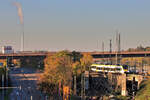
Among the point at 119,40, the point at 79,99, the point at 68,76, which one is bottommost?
the point at 79,99

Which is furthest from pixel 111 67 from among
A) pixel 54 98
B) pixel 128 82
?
pixel 54 98

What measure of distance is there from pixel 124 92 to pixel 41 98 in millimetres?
13091

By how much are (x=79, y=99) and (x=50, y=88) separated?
185 inches

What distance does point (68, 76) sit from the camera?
39.7 metres

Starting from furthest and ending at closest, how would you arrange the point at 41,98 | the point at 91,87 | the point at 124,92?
the point at 91,87, the point at 124,92, the point at 41,98

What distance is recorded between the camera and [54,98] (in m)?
35.3

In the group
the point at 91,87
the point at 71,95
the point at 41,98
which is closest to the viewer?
the point at 41,98

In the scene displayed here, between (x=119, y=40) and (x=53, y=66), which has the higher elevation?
(x=119, y=40)

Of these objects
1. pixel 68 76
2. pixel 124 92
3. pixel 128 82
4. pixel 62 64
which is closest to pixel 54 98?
pixel 68 76

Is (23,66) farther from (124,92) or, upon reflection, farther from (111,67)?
(124,92)

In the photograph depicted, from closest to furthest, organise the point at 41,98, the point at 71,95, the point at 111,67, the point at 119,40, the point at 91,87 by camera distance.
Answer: the point at 41,98 → the point at 71,95 → the point at 91,87 → the point at 111,67 → the point at 119,40

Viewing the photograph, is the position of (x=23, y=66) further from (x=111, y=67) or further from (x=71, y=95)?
(x=71, y=95)

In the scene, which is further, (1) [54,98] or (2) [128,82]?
(2) [128,82]

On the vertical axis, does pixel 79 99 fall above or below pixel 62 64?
below
